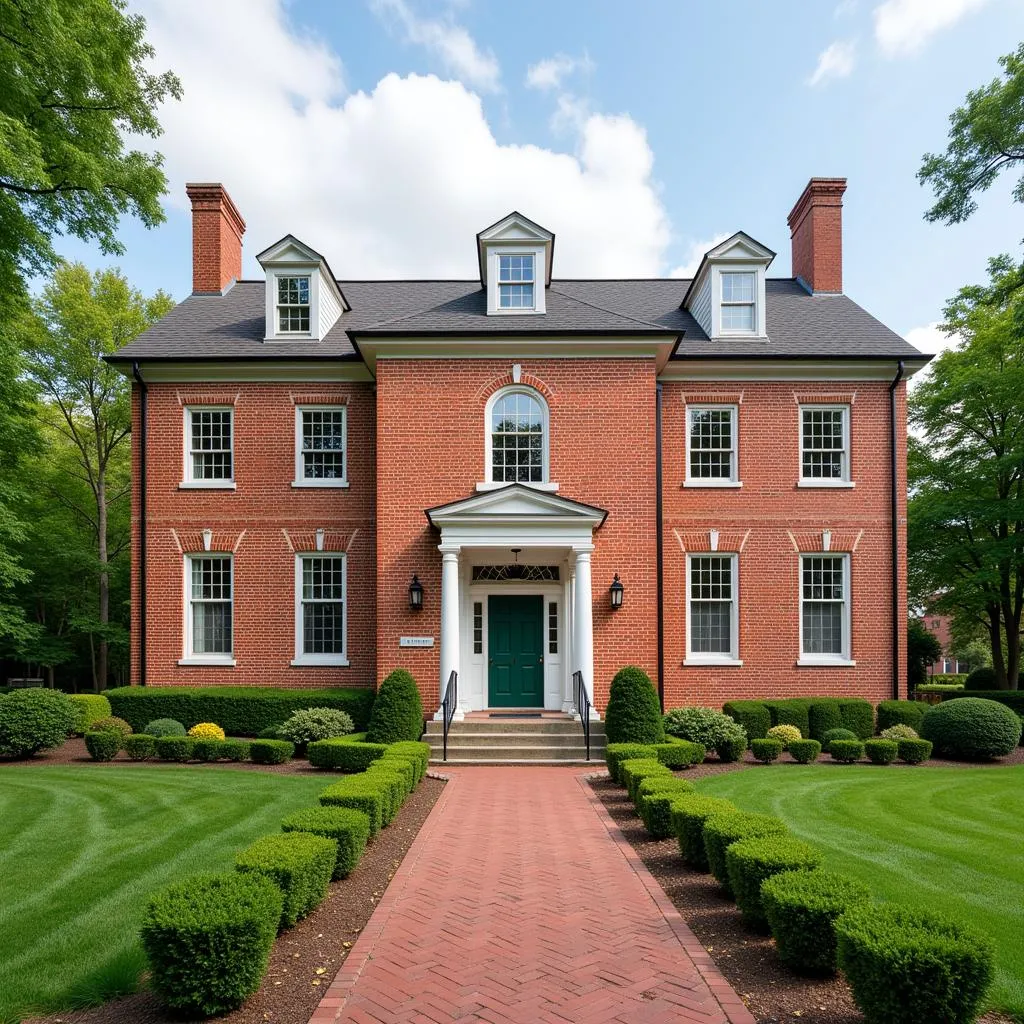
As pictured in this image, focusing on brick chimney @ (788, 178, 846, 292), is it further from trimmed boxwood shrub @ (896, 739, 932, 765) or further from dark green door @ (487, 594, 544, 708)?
trimmed boxwood shrub @ (896, 739, 932, 765)

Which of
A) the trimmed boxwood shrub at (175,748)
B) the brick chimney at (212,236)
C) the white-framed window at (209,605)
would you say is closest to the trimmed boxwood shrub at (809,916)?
the trimmed boxwood shrub at (175,748)

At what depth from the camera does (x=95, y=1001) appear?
4.70 metres

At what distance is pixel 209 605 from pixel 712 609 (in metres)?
11.7

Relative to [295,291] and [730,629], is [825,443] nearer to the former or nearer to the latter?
[730,629]

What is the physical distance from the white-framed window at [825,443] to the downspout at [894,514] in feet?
3.26

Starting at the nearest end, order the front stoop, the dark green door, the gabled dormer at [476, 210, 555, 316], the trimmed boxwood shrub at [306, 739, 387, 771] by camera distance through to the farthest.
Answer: the trimmed boxwood shrub at [306, 739, 387, 771]
the front stoop
the dark green door
the gabled dormer at [476, 210, 555, 316]

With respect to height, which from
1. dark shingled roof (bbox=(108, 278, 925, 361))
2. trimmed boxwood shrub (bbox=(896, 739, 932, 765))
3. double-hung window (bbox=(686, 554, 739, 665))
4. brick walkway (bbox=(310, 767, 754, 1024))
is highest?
dark shingled roof (bbox=(108, 278, 925, 361))

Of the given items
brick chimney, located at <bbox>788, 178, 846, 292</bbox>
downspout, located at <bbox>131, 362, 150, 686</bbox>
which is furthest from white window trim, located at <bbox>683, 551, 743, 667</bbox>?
downspout, located at <bbox>131, 362, 150, 686</bbox>

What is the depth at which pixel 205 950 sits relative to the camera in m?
4.44

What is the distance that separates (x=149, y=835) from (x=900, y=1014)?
7.68 meters

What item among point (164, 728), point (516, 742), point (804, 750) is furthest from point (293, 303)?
point (804, 750)

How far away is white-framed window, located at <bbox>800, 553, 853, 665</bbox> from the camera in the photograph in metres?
17.6

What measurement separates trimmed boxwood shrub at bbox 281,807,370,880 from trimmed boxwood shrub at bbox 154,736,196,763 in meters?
7.53

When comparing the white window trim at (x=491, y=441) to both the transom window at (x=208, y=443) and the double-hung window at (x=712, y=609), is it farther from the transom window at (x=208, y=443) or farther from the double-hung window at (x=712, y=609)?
the transom window at (x=208, y=443)
